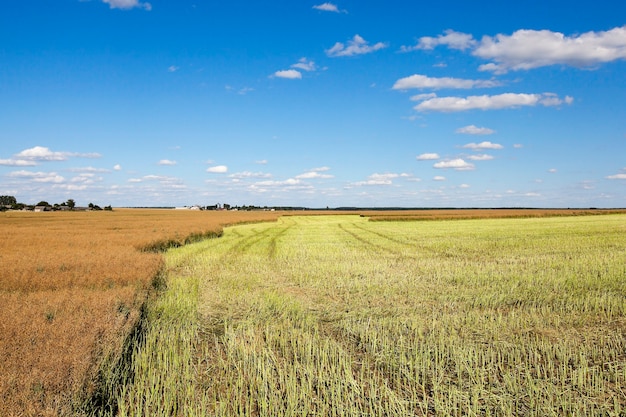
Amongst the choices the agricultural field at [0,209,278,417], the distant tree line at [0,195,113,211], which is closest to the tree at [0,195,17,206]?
the distant tree line at [0,195,113,211]

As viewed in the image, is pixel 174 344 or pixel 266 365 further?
pixel 174 344

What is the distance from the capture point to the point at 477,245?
81.9ft

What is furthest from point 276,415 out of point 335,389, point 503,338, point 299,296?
point 299,296

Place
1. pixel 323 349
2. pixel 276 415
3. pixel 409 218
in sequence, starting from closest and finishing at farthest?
1. pixel 276 415
2. pixel 323 349
3. pixel 409 218

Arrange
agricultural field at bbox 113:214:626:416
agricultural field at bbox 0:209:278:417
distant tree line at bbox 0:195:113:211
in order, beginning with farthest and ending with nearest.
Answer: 1. distant tree line at bbox 0:195:113:211
2. agricultural field at bbox 113:214:626:416
3. agricultural field at bbox 0:209:278:417

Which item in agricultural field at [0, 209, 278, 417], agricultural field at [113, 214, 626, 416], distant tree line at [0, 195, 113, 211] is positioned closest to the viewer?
agricultural field at [0, 209, 278, 417]

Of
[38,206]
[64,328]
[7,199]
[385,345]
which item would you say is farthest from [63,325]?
[7,199]

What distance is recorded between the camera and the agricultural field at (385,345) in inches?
224

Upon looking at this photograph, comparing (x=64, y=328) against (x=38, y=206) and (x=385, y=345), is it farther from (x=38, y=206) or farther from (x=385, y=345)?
(x=38, y=206)

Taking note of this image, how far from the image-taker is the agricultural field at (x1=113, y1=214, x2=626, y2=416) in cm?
569

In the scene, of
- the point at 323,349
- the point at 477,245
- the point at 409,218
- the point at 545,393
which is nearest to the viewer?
the point at 545,393

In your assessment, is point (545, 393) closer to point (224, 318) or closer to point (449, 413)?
point (449, 413)

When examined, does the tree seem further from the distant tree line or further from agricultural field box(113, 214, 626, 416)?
agricultural field box(113, 214, 626, 416)

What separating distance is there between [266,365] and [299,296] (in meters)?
5.24
